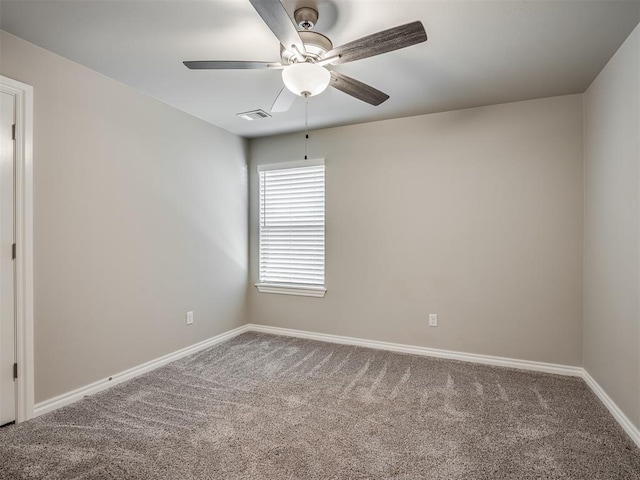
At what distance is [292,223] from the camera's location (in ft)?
13.7

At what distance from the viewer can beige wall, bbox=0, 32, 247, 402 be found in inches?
92.4

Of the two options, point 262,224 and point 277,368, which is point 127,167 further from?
point 277,368

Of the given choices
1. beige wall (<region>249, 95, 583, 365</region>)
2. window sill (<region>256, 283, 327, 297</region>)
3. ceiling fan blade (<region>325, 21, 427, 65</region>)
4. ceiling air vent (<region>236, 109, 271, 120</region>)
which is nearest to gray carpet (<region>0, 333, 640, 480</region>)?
beige wall (<region>249, 95, 583, 365</region>)

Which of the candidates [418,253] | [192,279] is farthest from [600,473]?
[192,279]

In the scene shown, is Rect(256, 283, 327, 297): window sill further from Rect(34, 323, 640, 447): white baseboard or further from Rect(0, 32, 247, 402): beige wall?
Rect(0, 32, 247, 402): beige wall

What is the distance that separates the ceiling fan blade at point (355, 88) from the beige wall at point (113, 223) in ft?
6.17

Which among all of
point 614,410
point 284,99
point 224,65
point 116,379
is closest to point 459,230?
point 614,410

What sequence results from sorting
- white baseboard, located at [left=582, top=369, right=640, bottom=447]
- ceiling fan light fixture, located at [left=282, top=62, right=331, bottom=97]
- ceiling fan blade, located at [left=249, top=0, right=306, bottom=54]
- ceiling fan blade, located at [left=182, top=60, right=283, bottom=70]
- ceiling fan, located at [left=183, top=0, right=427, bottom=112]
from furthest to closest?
white baseboard, located at [left=582, top=369, right=640, bottom=447] < ceiling fan blade, located at [left=182, top=60, right=283, bottom=70] < ceiling fan light fixture, located at [left=282, top=62, right=331, bottom=97] < ceiling fan, located at [left=183, top=0, right=427, bottom=112] < ceiling fan blade, located at [left=249, top=0, right=306, bottom=54]

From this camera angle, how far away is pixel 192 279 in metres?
3.57

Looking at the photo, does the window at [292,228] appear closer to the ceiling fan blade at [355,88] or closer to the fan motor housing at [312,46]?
the ceiling fan blade at [355,88]

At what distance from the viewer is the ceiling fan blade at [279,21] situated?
1407mm

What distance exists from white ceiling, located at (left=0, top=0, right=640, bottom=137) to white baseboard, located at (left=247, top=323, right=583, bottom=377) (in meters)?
2.39

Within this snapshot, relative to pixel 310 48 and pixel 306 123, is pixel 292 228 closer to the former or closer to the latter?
pixel 306 123

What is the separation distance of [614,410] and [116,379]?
144 inches
